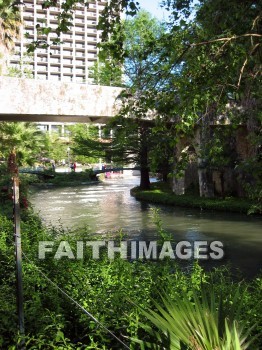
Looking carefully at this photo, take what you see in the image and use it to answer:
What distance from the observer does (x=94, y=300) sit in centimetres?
336

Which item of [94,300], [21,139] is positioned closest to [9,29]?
[21,139]

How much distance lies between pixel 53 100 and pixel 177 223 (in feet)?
18.8

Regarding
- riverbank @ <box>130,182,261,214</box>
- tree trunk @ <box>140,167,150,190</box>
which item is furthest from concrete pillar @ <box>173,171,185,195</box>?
tree trunk @ <box>140,167,150,190</box>

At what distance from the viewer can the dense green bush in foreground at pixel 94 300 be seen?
287 cm

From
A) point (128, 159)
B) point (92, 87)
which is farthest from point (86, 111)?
point (128, 159)

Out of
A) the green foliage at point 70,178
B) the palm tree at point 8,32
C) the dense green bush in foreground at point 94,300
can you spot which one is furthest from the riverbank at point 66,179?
the dense green bush in foreground at point 94,300

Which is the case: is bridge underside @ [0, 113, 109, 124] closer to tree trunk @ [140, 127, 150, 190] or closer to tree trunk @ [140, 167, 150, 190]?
tree trunk @ [140, 127, 150, 190]

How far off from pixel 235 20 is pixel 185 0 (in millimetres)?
824

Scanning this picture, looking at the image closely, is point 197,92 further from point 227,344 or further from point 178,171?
point 227,344

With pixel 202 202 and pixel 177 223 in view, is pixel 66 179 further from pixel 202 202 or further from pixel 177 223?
pixel 177 223

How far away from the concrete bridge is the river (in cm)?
316

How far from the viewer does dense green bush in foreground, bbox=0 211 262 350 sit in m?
2.87

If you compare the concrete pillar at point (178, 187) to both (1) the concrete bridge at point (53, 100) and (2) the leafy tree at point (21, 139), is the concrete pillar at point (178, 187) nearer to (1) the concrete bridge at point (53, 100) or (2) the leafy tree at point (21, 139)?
(1) the concrete bridge at point (53, 100)

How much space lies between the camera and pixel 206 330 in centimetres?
207
